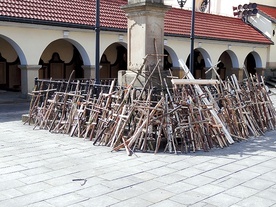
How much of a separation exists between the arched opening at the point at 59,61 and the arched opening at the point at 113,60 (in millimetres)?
1881

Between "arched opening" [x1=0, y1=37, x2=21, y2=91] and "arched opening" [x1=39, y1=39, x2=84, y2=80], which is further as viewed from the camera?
"arched opening" [x1=39, y1=39, x2=84, y2=80]

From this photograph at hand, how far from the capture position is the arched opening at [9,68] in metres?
19.1

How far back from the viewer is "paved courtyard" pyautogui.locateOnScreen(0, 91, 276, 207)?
5.00 m

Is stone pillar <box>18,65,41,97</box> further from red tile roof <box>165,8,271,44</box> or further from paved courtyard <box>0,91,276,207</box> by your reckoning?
red tile roof <box>165,8,271,44</box>

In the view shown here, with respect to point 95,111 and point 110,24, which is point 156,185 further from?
point 110,24

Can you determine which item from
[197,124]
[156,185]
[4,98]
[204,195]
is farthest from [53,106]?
[4,98]

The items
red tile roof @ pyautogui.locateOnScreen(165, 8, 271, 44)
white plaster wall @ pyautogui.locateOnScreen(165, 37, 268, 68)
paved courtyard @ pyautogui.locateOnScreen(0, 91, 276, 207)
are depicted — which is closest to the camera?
paved courtyard @ pyautogui.locateOnScreen(0, 91, 276, 207)

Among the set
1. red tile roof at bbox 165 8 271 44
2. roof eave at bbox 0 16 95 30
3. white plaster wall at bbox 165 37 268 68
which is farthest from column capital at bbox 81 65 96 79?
red tile roof at bbox 165 8 271 44

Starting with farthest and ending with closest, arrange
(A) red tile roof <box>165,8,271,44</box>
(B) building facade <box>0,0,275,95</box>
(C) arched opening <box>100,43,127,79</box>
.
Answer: (C) arched opening <box>100,43,127,79</box> < (A) red tile roof <box>165,8,271,44</box> < (B) building facade <box>0,0,275,95</box>

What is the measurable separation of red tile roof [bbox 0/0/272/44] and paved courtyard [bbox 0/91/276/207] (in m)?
8.15

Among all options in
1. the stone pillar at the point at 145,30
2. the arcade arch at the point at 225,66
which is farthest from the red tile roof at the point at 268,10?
the stone pillar at the point at 145,30

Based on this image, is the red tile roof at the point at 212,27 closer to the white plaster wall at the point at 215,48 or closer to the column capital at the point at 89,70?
the white plaster wall at the point at 215,48

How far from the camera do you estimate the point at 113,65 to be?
74.8 feet

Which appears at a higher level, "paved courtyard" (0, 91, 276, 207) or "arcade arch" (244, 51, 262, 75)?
"arcade arch" (244, 51, 262, 75)
